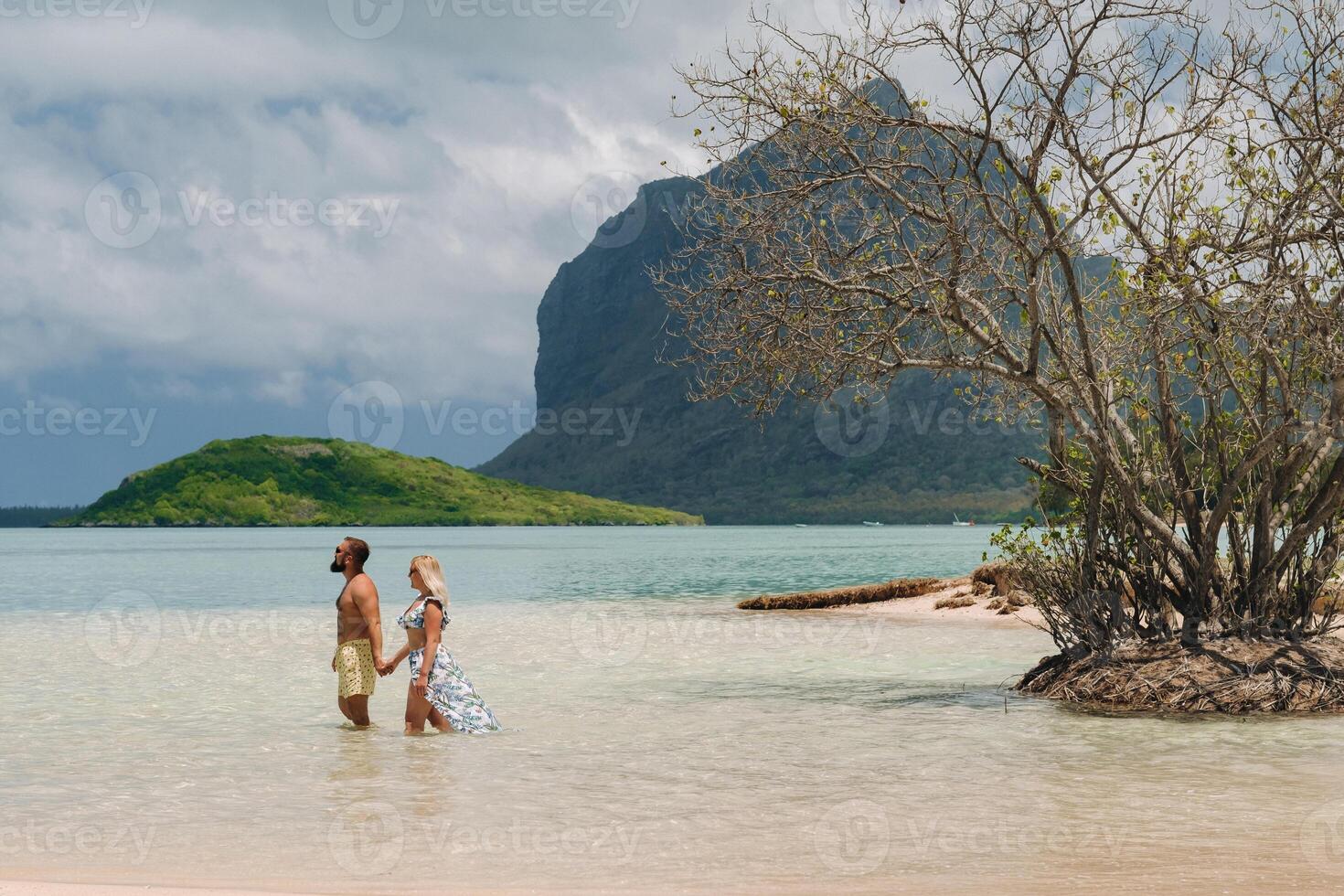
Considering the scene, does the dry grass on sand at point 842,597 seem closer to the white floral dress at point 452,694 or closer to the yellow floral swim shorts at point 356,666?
the white floral dress at point 452,694

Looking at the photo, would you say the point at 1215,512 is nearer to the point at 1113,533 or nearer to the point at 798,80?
the point at 1113,533

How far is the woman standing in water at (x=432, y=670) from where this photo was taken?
12.5m

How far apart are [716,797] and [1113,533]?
6.79 m

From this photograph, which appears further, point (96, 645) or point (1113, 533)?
point (96, 645)

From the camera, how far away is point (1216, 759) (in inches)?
459

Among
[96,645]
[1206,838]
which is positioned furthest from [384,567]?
[1206,838]

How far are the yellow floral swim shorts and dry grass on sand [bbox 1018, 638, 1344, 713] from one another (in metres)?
7.81
